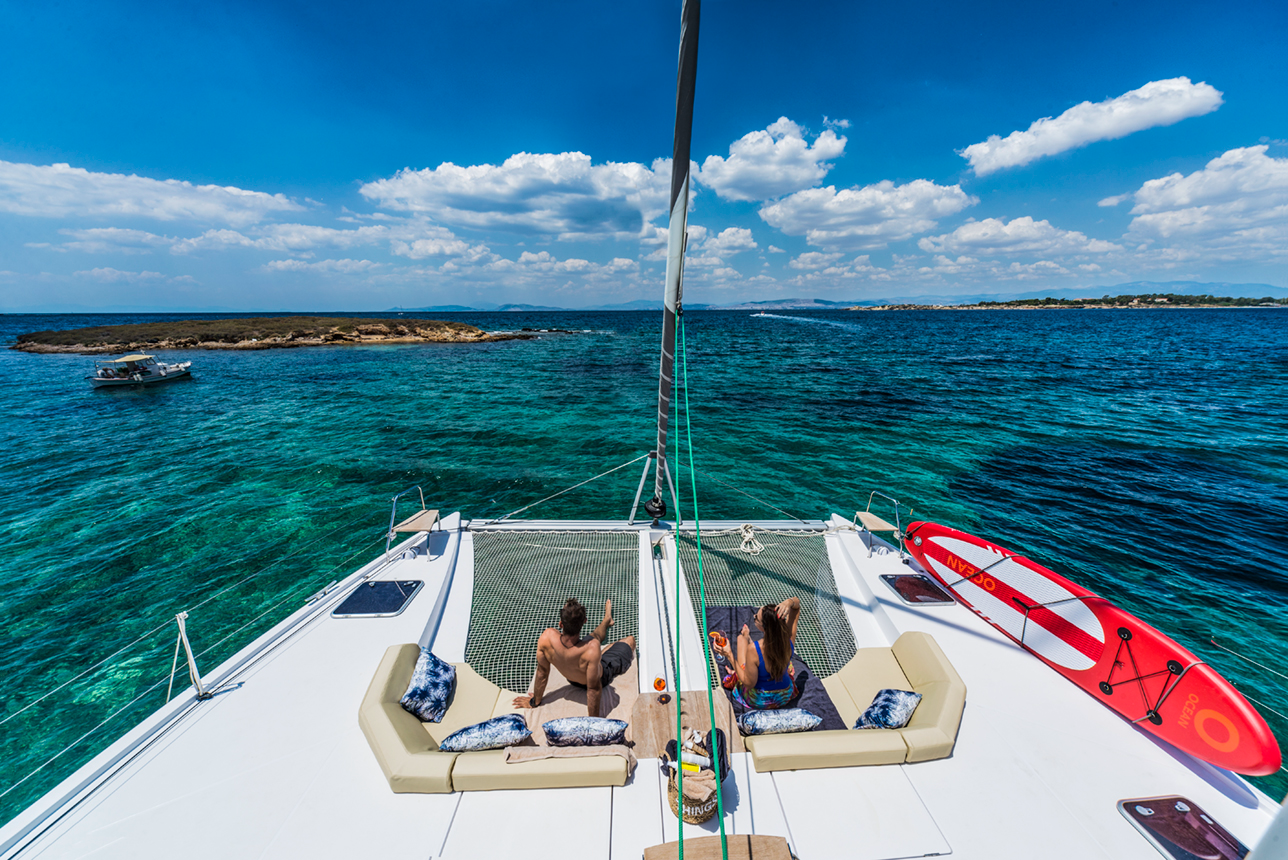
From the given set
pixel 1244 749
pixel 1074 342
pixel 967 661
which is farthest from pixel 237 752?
pixel 1074 342

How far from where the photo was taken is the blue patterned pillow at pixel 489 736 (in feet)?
13.5

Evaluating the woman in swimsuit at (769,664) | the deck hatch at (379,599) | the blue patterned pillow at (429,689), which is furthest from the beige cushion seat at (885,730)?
the deck hatch at (379,599)

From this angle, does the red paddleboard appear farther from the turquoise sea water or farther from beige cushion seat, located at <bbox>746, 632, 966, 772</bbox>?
the turquoise sea water

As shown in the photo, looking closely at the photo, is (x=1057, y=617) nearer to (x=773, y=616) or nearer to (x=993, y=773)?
(x=993, y=773)

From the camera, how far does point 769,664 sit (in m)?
4.90

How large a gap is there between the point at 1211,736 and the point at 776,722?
3.92 metres

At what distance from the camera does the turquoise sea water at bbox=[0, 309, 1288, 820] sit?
8.65m

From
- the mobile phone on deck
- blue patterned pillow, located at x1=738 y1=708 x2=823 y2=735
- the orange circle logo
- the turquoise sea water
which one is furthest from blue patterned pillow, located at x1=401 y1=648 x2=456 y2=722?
the orange circle logo

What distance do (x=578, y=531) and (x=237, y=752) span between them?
4844 mm

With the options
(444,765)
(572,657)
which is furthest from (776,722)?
(444,765)

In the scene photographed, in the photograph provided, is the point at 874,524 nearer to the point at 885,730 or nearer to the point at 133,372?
the point at 885,730

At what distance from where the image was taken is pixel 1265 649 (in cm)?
845

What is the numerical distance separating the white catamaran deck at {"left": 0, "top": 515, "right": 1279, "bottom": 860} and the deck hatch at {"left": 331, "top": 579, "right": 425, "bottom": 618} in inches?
38.0

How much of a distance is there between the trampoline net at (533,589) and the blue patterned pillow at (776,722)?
2004 mm
